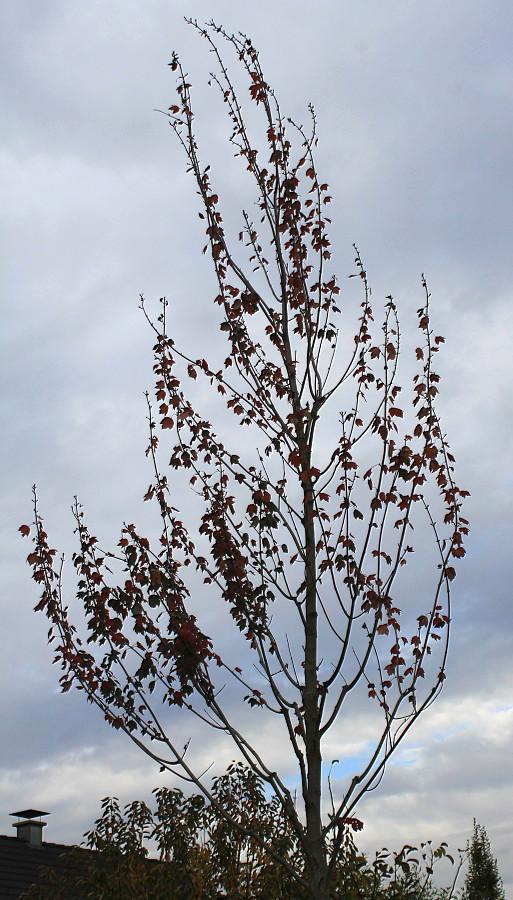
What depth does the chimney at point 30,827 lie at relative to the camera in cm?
1638

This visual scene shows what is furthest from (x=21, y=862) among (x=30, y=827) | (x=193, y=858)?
(x=193, y=858)

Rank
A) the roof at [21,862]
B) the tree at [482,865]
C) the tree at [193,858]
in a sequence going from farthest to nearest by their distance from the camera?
the tree at [482,865] < the roof at [21,862] < the tree at [193,858]

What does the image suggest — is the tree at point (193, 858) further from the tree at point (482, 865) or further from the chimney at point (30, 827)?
the tree at point (482, 865)

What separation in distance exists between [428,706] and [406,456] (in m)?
1.64

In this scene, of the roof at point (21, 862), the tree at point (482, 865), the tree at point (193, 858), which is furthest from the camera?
the tree at point (482, 865)

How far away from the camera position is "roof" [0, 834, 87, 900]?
14172 millimetres

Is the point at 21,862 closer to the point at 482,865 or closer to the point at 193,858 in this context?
the point at 193,858

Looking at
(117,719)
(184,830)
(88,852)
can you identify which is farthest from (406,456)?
(88,852)

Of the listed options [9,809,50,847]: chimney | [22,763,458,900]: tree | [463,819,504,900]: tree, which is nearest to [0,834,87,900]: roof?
[9,809,50,847]: chimney

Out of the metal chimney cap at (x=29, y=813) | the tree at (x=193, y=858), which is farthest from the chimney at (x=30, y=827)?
the tree at (x=193, y=858)

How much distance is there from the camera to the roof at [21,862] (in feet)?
46.5

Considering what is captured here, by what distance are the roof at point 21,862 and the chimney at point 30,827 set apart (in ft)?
0.38

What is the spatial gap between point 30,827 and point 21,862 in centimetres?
122

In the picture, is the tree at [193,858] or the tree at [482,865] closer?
the tree at [193,858]
